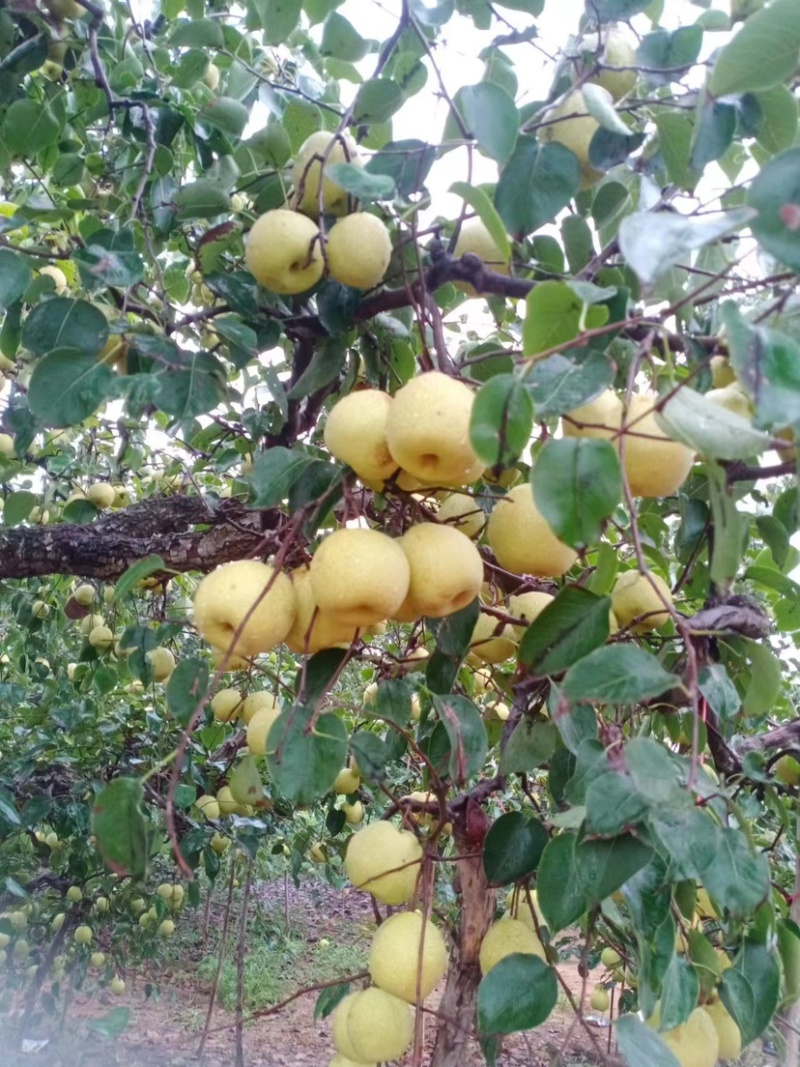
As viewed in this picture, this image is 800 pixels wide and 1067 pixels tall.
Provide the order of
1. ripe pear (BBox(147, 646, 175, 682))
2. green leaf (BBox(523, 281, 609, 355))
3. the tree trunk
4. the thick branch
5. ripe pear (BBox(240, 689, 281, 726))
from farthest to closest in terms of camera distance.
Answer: ripe pear (BBox(147, 646, 175, 682)) → the thick branch → ripe pear (BBox(240, 689, 281, 726)) → the tree trunk → green leaf (BBox(523, 281, 609, 355))

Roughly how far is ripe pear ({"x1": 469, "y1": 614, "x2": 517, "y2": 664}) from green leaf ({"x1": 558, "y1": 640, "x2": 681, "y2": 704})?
555 mm

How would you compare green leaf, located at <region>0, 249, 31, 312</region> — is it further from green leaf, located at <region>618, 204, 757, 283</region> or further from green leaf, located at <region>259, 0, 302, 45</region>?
green leaf, located at <region>618, 204, 757, 283</region>

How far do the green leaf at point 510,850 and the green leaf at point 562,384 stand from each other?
0.54 metres

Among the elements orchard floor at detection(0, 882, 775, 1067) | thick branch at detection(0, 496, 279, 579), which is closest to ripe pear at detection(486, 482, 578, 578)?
thick branch at detection(0, 496, 279, 579)

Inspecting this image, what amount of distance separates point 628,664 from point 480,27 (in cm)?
105

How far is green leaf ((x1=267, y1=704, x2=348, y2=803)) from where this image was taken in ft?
2.77

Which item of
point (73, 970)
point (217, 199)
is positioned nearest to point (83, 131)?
point (217, 199)

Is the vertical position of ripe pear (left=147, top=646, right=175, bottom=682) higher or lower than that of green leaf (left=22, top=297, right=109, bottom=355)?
lower

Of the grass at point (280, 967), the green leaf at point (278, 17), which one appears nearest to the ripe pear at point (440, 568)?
the green leaf at point (278, 17)

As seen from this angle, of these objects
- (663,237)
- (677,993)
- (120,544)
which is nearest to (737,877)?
(677,993)

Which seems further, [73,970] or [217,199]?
[73,970]

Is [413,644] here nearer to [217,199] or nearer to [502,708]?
[502,708]

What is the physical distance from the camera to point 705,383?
0.83 meters

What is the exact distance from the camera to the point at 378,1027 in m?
0.94
